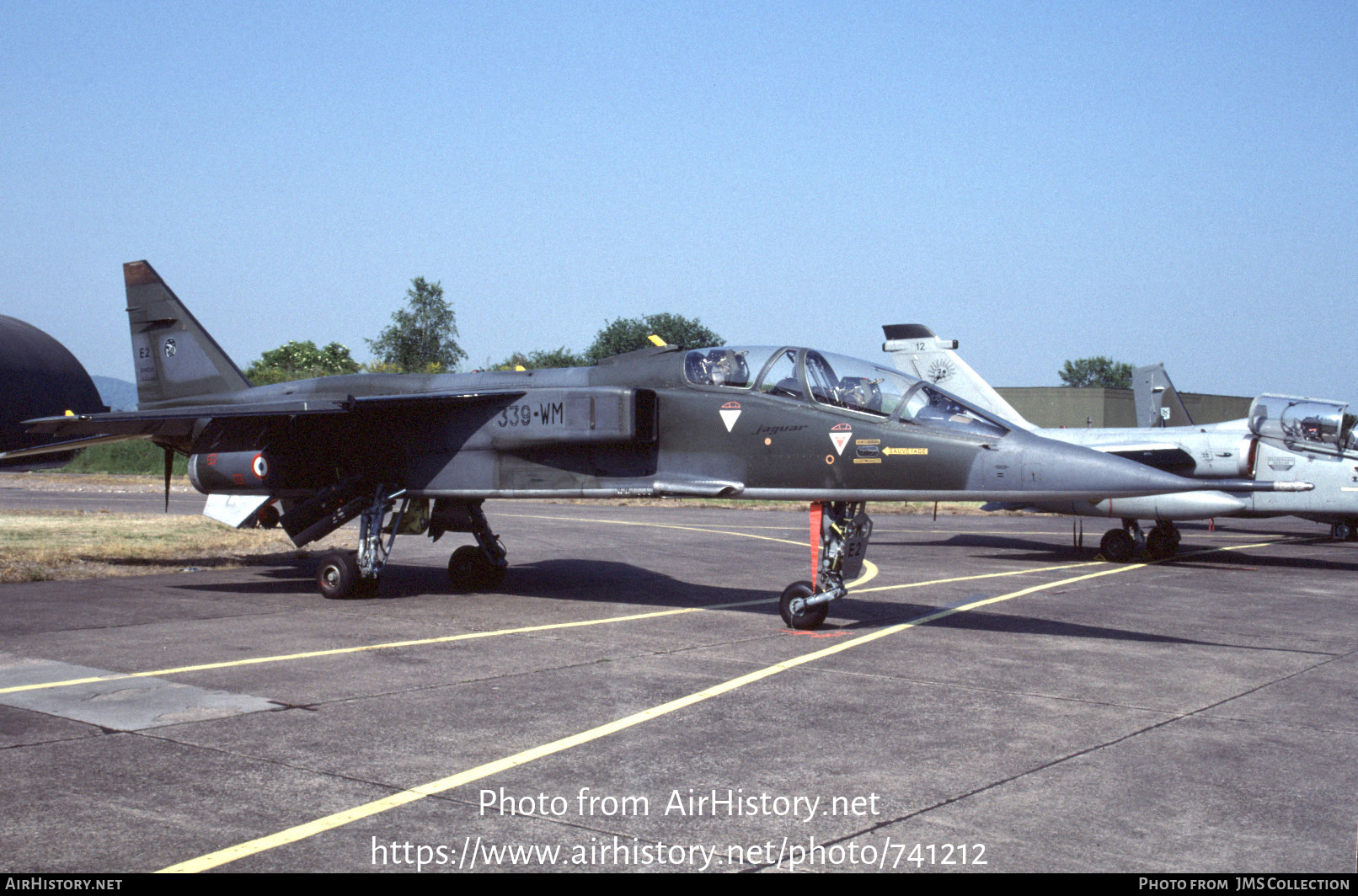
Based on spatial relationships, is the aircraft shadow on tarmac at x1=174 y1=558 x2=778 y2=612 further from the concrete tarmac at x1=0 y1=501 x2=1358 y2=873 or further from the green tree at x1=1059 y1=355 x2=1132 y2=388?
the green tree at x1=1059 y1=355 x2=1132 y2=388

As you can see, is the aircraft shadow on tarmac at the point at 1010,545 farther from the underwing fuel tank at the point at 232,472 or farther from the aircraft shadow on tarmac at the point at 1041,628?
the underwing fuel tank at the point at 232,472

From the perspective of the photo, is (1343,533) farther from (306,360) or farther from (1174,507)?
(306,360)

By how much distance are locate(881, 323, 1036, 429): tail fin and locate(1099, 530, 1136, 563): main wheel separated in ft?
12.9

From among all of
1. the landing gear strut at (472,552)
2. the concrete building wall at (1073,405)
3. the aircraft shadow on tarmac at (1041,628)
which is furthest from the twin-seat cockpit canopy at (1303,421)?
the concrete building wall at (1073,405)

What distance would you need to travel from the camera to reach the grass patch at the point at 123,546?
49.2ft

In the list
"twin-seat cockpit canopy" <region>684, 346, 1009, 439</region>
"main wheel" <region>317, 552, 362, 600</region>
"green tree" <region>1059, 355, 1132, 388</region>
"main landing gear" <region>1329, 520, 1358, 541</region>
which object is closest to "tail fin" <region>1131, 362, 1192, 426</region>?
"main landing gear" <region>1329, 520, 1358, 541</region>

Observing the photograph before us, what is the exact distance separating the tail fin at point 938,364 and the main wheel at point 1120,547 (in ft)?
12.9

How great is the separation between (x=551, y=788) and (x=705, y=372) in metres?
6.41

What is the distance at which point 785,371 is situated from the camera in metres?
10.5

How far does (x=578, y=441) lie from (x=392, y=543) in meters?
4.01

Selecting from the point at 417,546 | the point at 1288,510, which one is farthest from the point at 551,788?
the point at 1288,510

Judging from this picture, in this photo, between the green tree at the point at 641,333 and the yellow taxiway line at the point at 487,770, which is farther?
the green tree at the point at 641,333

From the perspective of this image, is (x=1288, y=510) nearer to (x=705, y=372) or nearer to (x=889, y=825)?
(x=705, y=372)

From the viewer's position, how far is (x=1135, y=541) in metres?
19.5
